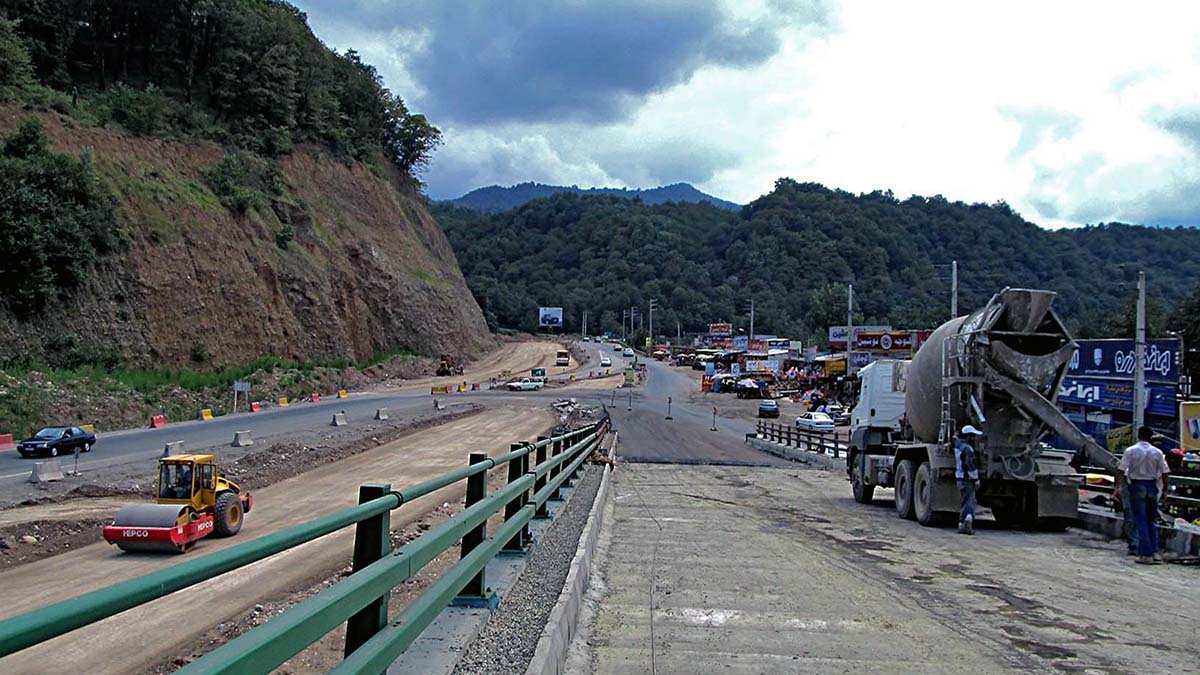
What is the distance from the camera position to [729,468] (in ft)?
114

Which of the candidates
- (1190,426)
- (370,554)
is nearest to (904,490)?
(1190,426)

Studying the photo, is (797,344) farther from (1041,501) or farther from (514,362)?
(1041,501)

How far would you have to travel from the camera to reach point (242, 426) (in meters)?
45.2

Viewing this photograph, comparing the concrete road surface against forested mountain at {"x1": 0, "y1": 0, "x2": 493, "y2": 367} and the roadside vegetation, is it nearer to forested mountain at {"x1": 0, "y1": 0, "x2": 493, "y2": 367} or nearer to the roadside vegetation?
the roadside vegetation

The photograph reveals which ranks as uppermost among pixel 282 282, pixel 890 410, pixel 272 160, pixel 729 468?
pixel 272 160

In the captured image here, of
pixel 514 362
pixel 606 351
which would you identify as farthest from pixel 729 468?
pixel 606 351

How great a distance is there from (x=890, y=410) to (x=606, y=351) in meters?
136

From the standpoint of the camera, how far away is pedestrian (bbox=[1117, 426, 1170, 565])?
41.3 ft

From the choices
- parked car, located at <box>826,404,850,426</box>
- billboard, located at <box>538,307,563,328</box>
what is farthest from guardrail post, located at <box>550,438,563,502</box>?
billboard, located at <box>538,307,563,328</box>

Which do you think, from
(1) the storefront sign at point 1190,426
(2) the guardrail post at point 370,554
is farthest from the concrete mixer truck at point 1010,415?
(2) the guardrail post at point 370,554

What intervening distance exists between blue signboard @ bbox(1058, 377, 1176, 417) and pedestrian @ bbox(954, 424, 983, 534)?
16.6 metres

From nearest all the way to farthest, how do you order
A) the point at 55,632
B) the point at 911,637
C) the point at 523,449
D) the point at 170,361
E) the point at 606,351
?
1. the point at 55,632
2. the point at 911,637
3. the point at 523,449
4. the point at 170,361
5. the point at 606,351

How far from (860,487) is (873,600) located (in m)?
13.0

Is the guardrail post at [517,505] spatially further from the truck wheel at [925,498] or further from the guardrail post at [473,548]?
the truck wheel at [925,498]
